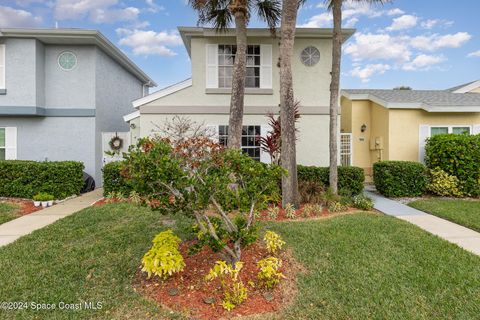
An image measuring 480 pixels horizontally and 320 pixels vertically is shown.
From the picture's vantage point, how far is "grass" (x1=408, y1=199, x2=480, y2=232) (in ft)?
22.0

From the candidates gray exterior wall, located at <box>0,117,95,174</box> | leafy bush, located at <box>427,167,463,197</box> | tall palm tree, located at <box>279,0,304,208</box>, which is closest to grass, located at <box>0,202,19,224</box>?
gray exterior wall, located at <box>0,117,95,174</box>

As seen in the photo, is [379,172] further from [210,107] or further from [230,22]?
[230,22]

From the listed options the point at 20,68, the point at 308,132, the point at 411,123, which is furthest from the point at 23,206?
the point at 411,123

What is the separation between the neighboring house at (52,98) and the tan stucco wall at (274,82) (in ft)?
9.41

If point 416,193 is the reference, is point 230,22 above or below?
above

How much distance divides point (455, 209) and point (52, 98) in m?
14.4

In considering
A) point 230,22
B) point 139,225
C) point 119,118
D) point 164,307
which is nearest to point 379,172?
point 230,22

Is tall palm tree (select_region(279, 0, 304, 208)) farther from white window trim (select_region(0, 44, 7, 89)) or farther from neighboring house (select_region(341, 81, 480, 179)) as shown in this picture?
white window trim (select_region(0, 44, 7, 89))

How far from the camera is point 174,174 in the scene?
329 cm

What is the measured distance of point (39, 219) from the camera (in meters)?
7.04

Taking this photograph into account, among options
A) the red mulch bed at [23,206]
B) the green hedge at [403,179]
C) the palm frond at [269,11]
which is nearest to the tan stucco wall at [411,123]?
the green hedge at [403,179]

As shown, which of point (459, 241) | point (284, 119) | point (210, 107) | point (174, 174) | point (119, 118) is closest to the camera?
point (174, 174)

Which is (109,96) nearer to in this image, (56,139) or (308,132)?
(56,139)

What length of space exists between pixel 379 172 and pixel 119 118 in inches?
465
